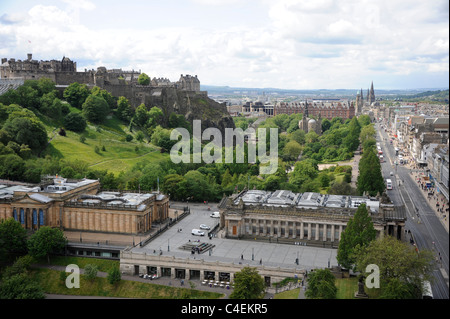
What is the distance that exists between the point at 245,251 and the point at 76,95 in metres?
83.3

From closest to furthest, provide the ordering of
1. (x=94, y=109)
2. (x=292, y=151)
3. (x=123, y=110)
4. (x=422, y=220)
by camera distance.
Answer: (x=422, y=220), (x=94, y=109), (x=123, y=110), (x=292, y=151)

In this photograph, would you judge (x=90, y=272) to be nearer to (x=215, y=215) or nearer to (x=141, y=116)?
(x=215, y=215)

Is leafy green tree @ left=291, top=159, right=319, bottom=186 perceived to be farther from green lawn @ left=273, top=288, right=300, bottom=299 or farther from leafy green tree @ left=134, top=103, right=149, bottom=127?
leafy green tree @ left=134, top=103, right=149, bottom=127

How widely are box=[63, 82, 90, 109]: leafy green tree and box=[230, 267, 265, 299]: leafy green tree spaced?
296 ft

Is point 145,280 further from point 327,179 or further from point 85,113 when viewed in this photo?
point 85,113

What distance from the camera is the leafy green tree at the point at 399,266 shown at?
40581 millimetres

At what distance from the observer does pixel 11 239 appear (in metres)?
55.1

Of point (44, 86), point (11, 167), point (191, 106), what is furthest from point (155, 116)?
point (11, 167)

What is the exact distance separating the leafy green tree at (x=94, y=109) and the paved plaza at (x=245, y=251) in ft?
204

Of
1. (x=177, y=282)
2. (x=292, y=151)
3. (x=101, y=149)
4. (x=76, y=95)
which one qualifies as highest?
(x=76, y=95)

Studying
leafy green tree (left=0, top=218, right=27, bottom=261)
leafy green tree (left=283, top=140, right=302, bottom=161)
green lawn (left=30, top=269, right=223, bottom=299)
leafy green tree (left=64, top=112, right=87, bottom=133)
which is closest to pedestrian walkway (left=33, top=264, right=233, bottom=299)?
green lawn (left=30, top=269, right=223, bottom=299)

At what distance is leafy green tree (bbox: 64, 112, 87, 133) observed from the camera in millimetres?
108188

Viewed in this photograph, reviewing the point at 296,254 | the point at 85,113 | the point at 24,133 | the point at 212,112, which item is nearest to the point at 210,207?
the point at 296,254

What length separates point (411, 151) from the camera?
124250mm
